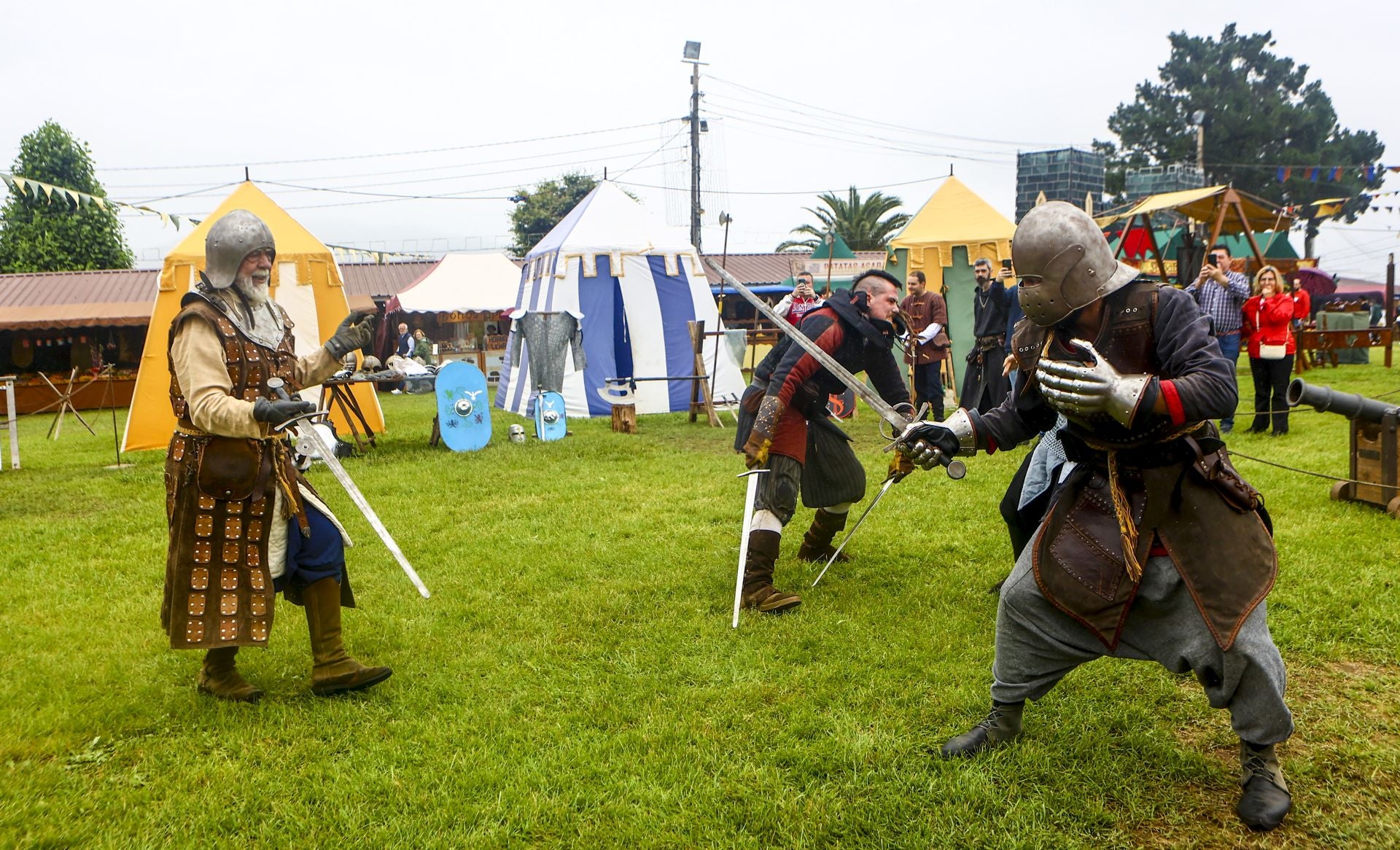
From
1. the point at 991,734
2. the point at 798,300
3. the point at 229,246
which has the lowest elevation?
the point at 991,734

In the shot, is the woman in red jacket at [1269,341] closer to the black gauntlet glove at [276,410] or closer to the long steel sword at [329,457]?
the long steel sword at [329,457]

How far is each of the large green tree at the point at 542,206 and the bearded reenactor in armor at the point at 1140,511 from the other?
36.0 meters

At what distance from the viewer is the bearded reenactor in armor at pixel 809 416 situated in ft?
14.0

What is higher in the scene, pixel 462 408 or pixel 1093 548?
pixel 1093 548

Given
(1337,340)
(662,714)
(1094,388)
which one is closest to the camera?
(1094,388)

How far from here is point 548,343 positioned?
35.9ft

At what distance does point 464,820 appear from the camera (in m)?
2.64

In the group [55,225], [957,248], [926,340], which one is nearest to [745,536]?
[926,340]

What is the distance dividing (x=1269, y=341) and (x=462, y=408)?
25.4 feet

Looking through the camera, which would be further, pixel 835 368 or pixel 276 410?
pixel 835 368

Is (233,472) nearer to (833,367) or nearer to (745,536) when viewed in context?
(745,536)

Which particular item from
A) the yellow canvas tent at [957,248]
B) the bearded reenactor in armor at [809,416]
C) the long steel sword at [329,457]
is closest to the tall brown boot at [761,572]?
the bearded reenactor in armor at [809,416]

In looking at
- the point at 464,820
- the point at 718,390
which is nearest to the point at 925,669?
the point at 464,820

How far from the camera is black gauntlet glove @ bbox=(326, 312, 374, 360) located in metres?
3.57
